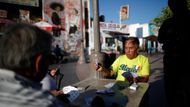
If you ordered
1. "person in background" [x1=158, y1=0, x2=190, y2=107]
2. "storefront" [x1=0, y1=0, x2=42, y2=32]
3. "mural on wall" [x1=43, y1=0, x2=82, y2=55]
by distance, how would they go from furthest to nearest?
1. "mural on wall" [x1=43, y1=0, x2=82, y2=55]
2. "storefront" [x1=0, y1=0, x2=42, y2=32]
3. "person in background" [x1=158, y1=0, x2=190, y2=107]

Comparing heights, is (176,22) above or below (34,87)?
above

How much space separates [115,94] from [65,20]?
24584mm

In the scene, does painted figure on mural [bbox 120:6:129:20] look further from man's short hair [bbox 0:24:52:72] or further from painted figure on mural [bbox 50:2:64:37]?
man's short hair [bbox 0:24:52:72]

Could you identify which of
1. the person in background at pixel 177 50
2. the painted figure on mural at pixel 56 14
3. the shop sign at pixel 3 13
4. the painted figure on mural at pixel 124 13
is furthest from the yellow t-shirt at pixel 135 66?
the painted figure on mural at pixel 124 13

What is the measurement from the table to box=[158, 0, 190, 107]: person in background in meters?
0.52

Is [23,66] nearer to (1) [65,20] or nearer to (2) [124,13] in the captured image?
(1) [65,20]

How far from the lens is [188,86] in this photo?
4367 mm

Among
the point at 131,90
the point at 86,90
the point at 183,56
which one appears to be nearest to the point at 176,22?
the point at 183,56

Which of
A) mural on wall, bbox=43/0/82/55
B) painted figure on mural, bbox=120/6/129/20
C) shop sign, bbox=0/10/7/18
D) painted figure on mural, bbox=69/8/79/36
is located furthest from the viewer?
painted figure on mural, bbox=120/6/129/20

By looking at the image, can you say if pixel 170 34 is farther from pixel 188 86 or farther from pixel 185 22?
pixel 188 86

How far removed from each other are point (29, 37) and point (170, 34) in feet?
A: 9.96

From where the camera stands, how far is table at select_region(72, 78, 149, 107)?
3.12m

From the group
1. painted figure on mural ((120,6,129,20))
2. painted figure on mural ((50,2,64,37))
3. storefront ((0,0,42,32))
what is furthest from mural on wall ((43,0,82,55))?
painted figure on mural ((120,6,129,20))

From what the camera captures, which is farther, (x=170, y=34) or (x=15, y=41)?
(x=170, y=34)
